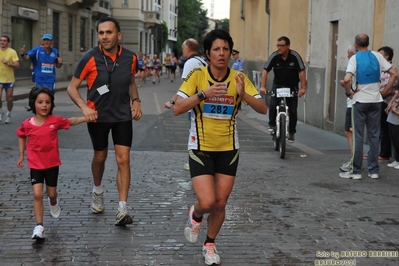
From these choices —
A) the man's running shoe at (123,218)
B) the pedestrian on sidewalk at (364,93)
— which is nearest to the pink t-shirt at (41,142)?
the man's running shoe at (123,218)

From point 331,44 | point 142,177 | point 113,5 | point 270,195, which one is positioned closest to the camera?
point 270,195

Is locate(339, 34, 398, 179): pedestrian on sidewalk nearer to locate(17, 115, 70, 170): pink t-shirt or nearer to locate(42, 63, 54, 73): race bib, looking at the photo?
locate(17, 115, 70, 170): pink t-shirt

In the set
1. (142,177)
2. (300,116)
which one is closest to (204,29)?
(300,116)

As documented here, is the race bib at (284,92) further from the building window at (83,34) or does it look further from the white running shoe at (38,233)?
the building window at (83,34)

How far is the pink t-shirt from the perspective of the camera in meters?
5.94

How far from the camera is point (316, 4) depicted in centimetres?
1809

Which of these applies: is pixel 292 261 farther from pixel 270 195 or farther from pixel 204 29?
pixel 204 29

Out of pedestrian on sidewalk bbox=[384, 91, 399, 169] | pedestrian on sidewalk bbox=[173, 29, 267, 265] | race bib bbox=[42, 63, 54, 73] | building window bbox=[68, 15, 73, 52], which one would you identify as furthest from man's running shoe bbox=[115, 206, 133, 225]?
building window bbox=[68, 15, 73, 52]

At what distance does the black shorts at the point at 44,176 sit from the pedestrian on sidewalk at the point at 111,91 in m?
0.60

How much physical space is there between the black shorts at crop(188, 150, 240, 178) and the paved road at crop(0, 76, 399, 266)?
0.73 metres

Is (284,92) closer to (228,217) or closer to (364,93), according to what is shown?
(364,93)

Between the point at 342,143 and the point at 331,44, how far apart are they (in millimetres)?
3833

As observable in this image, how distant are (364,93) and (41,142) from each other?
16.4 ft

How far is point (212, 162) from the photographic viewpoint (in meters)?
5.30
